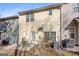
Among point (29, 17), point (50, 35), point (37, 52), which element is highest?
point (29, 17)

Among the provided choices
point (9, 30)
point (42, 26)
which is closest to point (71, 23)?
point (42, 26)

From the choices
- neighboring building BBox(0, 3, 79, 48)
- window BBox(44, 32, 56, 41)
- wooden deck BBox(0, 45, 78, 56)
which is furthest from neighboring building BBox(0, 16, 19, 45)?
window BBox(44, 32, 56, 41)

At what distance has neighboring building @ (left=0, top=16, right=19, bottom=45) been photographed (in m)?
2.11

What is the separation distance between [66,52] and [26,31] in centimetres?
60

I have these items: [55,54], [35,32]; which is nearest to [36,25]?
[35,32]

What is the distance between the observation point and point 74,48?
2.09 meters

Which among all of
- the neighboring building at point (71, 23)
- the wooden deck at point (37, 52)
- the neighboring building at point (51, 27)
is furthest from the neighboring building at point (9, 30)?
the neighboring building at point (71, 23)

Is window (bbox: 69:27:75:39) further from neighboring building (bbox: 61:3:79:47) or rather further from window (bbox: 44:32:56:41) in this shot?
window (bbox: 44:32:56:41)

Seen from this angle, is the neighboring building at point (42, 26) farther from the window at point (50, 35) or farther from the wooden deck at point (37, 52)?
the wooden deck at point (37, 52)

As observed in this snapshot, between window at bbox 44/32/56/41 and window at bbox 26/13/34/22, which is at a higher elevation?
window at bbox 26/13/34/22

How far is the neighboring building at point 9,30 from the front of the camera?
2.11 metres

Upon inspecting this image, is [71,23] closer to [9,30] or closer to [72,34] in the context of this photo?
[72,34]

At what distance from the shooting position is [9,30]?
83.2 inches

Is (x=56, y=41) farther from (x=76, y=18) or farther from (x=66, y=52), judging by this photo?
(x=76, y=18)
